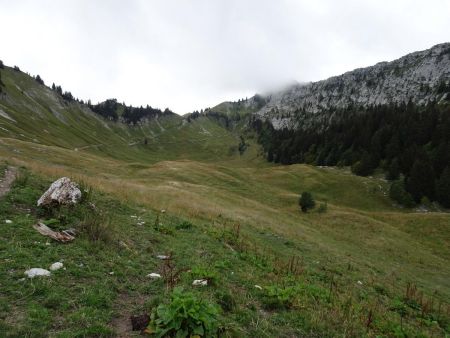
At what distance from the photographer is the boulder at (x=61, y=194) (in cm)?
1432

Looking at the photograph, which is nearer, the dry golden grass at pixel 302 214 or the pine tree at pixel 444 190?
the dry golden grass at pixel 302 214

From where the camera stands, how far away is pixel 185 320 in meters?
6.62

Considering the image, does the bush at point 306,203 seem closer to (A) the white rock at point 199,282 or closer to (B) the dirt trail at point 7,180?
(B) the dirt trail at point 7,180

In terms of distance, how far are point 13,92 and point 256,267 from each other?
676 feet

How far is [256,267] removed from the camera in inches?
551

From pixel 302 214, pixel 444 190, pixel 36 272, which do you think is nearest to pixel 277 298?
pixel 36 272

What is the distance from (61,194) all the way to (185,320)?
34.0ft

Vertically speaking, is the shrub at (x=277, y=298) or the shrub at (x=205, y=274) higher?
the shrub at (x=205, y=274)

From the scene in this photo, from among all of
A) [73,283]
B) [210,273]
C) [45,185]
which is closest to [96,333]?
[73,283]

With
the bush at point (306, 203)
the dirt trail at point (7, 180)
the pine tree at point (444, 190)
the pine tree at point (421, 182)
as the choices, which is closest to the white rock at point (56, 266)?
the dirt trail at point (7, 180)

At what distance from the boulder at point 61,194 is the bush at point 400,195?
85286 millimetres

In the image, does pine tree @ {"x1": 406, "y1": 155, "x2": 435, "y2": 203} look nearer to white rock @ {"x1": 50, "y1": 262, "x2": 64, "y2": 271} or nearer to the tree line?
the tree line

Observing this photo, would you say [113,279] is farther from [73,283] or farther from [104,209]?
[104,209]

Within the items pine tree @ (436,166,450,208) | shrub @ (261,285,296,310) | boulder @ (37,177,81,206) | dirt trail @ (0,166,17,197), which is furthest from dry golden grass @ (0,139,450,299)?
pine tree @ (436,166,450,208)
